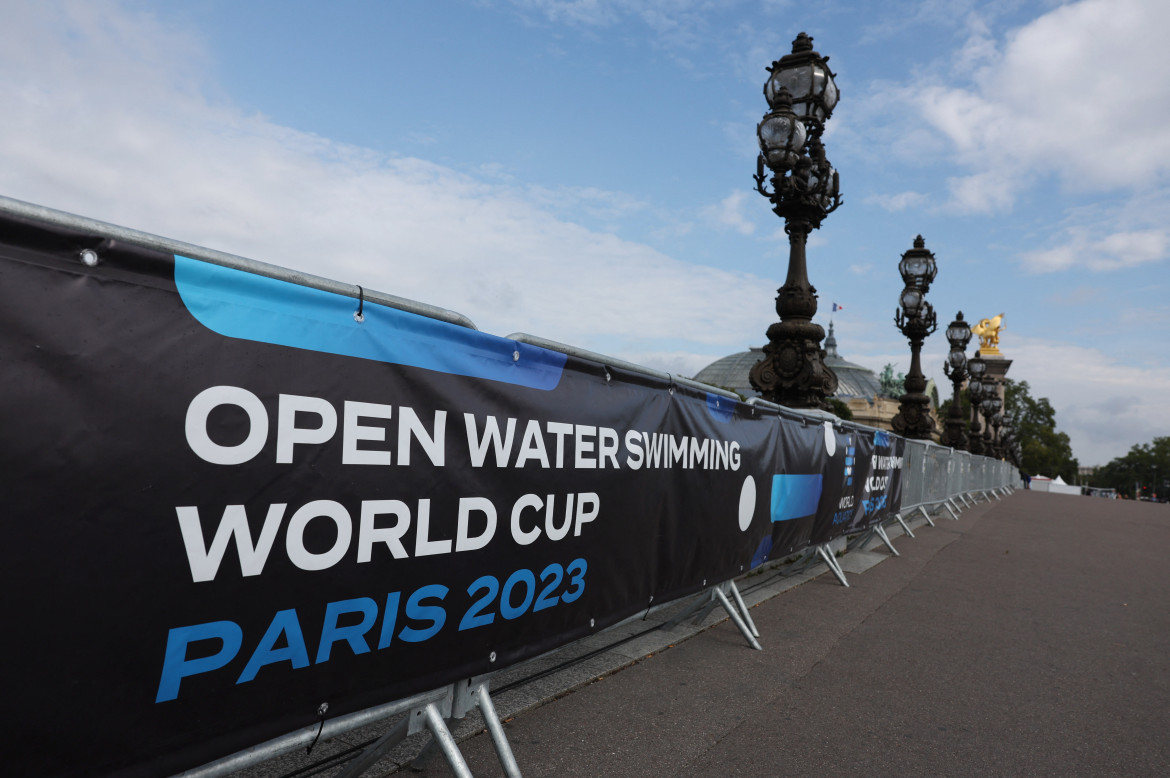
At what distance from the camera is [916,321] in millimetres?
15812

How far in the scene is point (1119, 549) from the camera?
13328mm

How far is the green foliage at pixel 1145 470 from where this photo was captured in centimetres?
14162

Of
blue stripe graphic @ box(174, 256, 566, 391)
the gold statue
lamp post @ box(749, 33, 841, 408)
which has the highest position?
the gold statue

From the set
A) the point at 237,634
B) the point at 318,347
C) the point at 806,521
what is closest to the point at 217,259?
the point at 318,347

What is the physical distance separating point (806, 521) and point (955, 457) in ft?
47.5

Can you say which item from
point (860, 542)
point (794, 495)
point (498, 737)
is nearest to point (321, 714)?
point (498, 737)

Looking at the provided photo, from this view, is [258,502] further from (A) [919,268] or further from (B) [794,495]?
(A) [919,268]

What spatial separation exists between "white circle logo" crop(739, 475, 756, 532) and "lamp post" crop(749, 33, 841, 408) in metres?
3.38

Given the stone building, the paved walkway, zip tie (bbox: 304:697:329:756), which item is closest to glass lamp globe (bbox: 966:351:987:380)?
the paved walkway

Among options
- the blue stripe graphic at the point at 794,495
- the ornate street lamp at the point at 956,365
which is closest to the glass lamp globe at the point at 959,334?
the ornate street lamp at the point at 956,365

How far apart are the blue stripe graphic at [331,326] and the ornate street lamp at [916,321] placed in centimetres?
1475

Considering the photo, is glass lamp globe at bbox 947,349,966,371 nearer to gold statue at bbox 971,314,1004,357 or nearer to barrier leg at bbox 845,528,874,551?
barrier leg at bbox 845,528,874,551

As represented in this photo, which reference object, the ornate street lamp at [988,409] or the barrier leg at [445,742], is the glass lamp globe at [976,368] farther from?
the barrier leg at [445,742]

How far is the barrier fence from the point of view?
1.71 m
